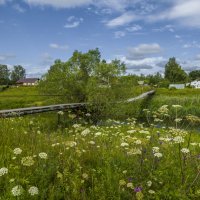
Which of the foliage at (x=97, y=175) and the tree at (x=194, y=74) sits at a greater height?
the tree at (x=194, y=74)

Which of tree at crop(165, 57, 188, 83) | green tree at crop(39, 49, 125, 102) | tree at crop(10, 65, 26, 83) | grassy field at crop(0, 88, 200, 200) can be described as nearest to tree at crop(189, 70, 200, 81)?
tree at crop(165, 57, 188, 83)

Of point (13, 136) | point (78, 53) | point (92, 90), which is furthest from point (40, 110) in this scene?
point (13, 136)

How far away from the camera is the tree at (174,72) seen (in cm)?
12600

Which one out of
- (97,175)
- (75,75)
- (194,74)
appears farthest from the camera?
(194,74)

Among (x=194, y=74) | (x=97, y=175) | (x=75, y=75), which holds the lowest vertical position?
(x=97, y=175)

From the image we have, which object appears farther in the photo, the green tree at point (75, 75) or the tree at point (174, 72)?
the tree at point (174, 72)

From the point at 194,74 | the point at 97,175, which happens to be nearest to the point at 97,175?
the point at 97,175

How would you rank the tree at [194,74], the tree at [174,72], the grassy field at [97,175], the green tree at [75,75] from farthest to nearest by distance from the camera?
1. the tree at [194,74]
2. the tree at [174,72]
3. the green tree at [75,75]
4. the grassy field at [97,175]

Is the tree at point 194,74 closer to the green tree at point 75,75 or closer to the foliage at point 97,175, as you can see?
the green tree at point 75,75

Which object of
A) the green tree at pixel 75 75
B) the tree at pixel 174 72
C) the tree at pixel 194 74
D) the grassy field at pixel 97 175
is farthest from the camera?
the tree at pixel 194 74

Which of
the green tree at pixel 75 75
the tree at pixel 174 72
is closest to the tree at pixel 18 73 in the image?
the tree at pixel 174 72

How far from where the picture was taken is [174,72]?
126 m

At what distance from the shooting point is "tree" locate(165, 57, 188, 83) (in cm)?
12600

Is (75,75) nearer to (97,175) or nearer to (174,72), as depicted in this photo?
(97,175)
